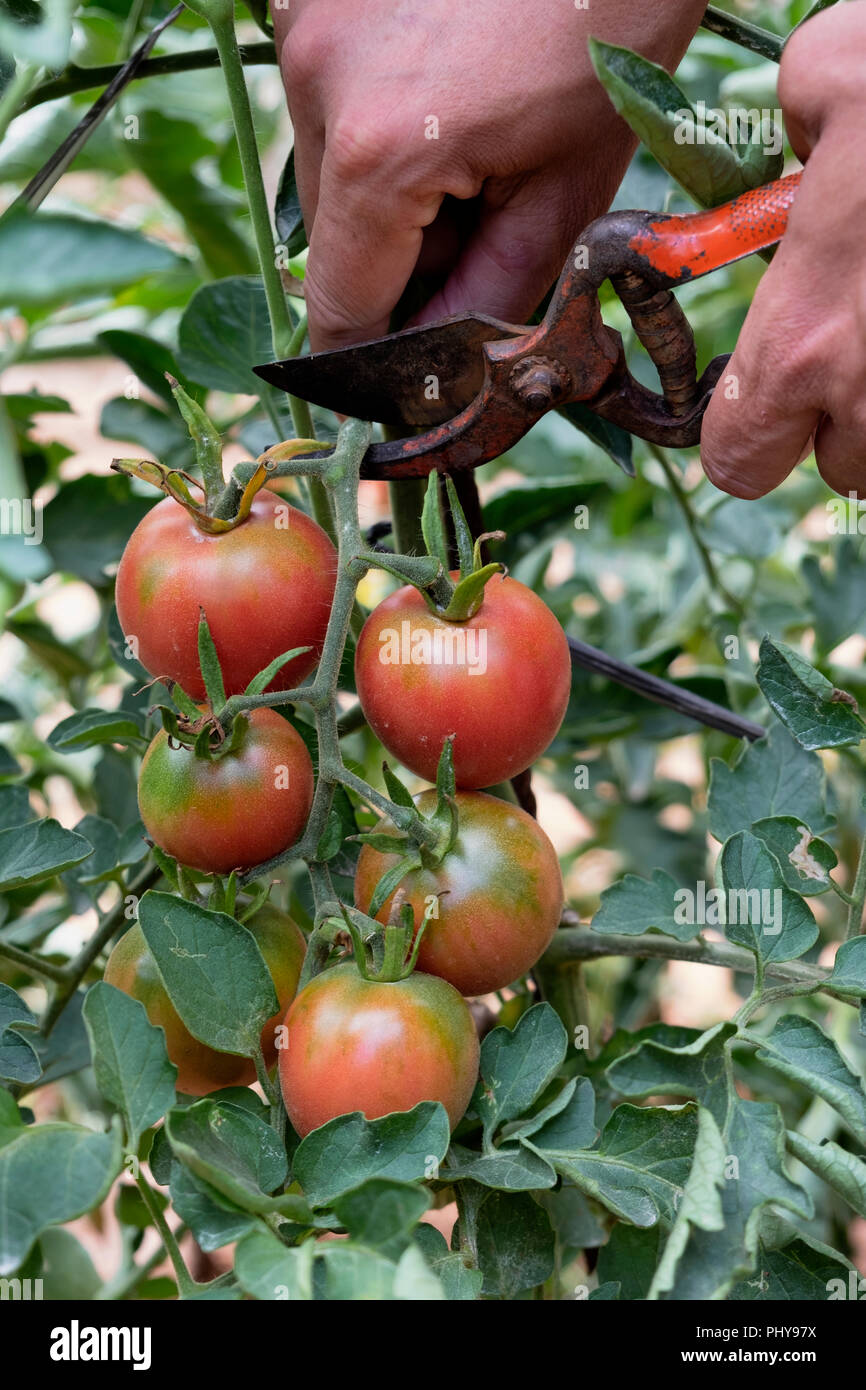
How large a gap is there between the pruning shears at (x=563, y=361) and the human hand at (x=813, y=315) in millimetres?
20

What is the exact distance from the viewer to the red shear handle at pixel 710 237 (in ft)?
1.64

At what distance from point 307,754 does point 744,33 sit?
1.44ft

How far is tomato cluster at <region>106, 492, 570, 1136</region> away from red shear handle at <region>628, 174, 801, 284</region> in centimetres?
15

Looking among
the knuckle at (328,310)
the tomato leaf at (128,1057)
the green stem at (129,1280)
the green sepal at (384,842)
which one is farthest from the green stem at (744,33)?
the green stem at (129,1280)

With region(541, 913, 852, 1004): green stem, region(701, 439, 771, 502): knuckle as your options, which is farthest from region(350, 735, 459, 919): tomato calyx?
region(701, 439, 771, 502): knuckle

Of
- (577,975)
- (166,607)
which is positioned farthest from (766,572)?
(166,607)

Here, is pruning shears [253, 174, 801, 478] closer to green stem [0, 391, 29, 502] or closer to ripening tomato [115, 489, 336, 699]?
ripening tomato [115, 489, 336, 699]

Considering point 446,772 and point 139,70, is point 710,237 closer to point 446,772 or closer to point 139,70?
point 446,772

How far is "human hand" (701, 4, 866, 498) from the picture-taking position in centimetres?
47

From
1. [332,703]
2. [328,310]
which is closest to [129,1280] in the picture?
[332,703]

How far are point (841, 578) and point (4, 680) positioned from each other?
Answer: 0.79 metres

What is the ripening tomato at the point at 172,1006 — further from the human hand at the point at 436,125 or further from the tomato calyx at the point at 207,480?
the human hand at the point at 436,125

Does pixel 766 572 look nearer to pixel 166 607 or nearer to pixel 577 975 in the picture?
pixel 577 975
